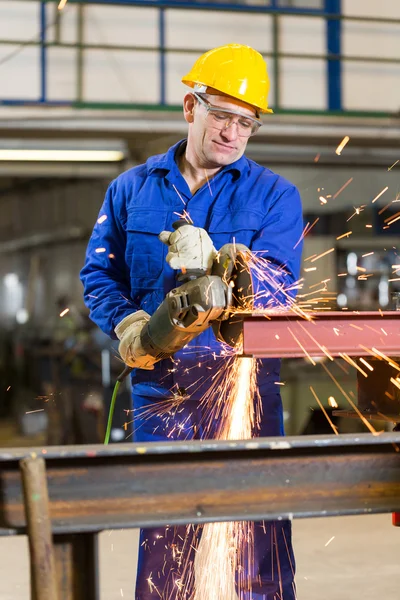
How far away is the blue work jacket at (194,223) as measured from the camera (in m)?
2.67

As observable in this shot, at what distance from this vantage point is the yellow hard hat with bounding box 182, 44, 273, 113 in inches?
105

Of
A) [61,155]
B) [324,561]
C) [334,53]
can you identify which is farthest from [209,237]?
[334,53]

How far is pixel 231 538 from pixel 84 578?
891 mm

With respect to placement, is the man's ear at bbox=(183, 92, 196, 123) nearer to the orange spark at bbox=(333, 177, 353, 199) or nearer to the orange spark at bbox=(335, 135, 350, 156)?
the orange spark at bbox=(335, 135, 350, 156)

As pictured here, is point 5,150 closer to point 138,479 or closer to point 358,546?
point 358,546

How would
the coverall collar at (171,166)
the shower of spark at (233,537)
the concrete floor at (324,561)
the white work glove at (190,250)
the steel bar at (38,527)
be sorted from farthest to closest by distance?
the concrete floor at (324,561)
the coverall collar at (171,166)
the shower of spark at (233,537)
the white work glove at (190,250)
the steel bar at (38,527)

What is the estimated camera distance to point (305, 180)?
7.37 metres

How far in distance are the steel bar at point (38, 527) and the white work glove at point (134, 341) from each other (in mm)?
775

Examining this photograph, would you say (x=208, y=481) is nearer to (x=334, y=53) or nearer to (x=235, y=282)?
(x=235, y=282)

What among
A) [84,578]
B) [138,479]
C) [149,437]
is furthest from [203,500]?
[149,437]

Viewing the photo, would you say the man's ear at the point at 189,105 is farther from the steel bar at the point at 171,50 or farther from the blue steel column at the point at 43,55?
the blue steel column at the point at 43,55

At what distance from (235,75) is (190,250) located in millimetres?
715

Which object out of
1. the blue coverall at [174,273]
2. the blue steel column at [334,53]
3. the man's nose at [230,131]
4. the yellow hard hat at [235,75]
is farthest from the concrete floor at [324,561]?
the blue steel column at [334,53]

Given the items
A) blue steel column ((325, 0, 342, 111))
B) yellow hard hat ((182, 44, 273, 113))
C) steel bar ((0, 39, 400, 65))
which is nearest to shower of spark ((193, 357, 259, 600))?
yellow hard hat ((182, 44, 273, 113))
